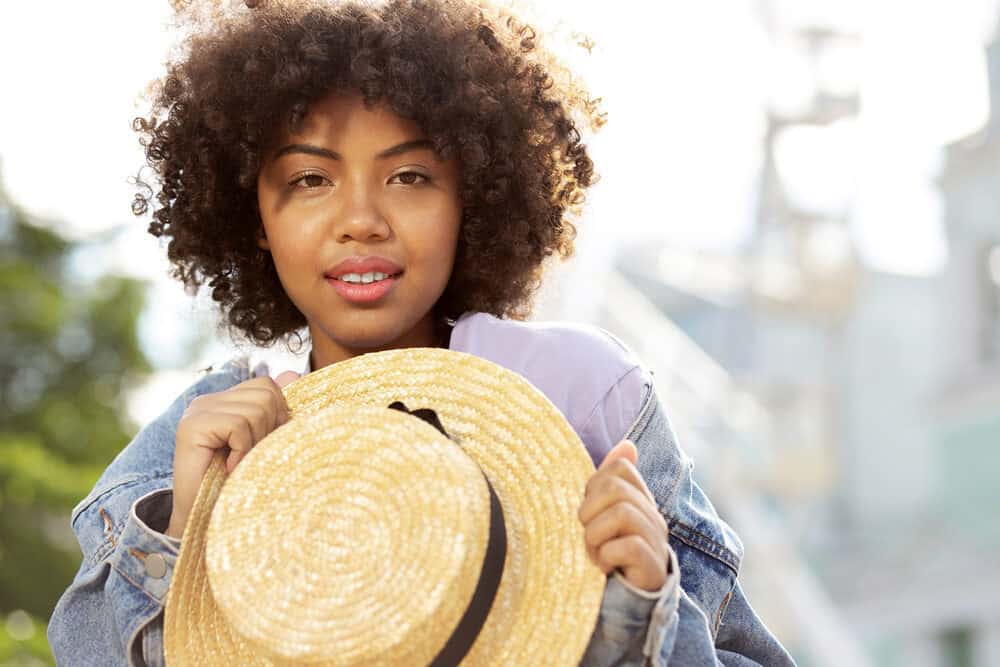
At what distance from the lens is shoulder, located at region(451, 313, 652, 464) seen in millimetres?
1885

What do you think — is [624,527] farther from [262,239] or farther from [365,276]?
[262,239]

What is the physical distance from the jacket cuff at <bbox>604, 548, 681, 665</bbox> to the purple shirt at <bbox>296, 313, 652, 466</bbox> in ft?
1.08

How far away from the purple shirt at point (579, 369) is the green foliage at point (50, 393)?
24.5 ft

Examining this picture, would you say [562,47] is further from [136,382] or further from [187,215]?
[136,382]

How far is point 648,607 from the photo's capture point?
1.56 meters

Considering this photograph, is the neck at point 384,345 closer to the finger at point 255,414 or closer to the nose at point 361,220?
the nose at point 361,220

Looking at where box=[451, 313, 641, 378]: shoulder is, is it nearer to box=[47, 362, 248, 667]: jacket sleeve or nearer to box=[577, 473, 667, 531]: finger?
box=[577, 473, 667, 531]: finger

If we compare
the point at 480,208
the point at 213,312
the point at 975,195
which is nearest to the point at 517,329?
the point at 480,208

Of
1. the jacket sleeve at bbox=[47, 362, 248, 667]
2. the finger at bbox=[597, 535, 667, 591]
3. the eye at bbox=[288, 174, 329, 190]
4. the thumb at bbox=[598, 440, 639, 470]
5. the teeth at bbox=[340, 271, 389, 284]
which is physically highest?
the eye at bbox=[288, 174, 329, 190]

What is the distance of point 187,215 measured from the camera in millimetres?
2402

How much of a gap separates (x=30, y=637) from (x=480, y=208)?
19.4ft

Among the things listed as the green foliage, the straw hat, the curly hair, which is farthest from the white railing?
the straw hat

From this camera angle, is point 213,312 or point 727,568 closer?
point 727,568

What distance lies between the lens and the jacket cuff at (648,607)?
155 centimetres
